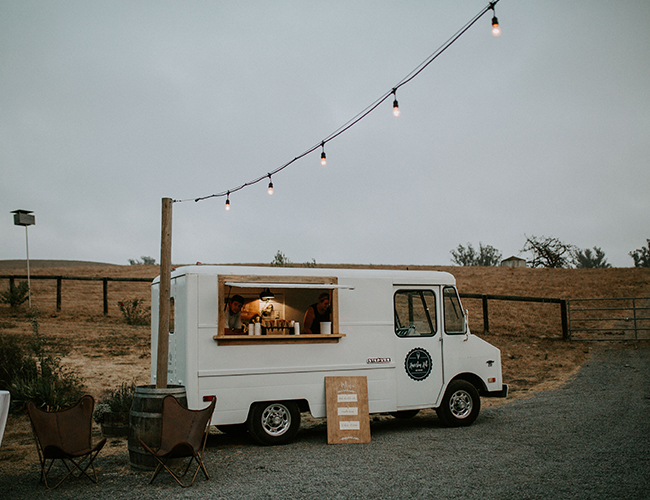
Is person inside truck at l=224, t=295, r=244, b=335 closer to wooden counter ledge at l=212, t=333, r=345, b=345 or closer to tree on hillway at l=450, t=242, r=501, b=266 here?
wooden counter ledge at l=212, t=333, r=345, b=345

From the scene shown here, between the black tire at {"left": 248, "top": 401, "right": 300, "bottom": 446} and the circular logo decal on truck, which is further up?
the circular logo decal on truck

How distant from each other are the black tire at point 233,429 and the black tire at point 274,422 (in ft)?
3.35

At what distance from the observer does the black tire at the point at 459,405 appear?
27.3ft

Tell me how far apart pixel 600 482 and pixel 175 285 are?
5.55 m

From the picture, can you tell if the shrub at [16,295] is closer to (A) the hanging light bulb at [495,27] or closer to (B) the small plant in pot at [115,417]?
(B) the small plant in pot at [115,417]

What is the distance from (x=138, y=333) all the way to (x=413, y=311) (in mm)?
10113

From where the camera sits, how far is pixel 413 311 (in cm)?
839

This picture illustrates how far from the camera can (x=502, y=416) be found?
30.0 feet

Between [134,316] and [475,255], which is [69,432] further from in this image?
[475,255]

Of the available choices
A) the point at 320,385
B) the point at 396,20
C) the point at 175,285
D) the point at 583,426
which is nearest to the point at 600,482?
the point at 583,426

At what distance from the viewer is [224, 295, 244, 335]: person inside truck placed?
Answer: 749 centimetres

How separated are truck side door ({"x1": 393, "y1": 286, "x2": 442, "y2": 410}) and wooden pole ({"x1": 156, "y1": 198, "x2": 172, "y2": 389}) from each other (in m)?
3.42

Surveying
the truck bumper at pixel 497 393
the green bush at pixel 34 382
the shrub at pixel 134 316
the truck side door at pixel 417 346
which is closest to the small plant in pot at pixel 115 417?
the green bush at pixel 34 382

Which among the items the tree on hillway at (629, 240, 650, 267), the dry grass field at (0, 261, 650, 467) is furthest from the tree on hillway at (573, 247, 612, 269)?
the dry grass field at (0, 261, 650, 467)
